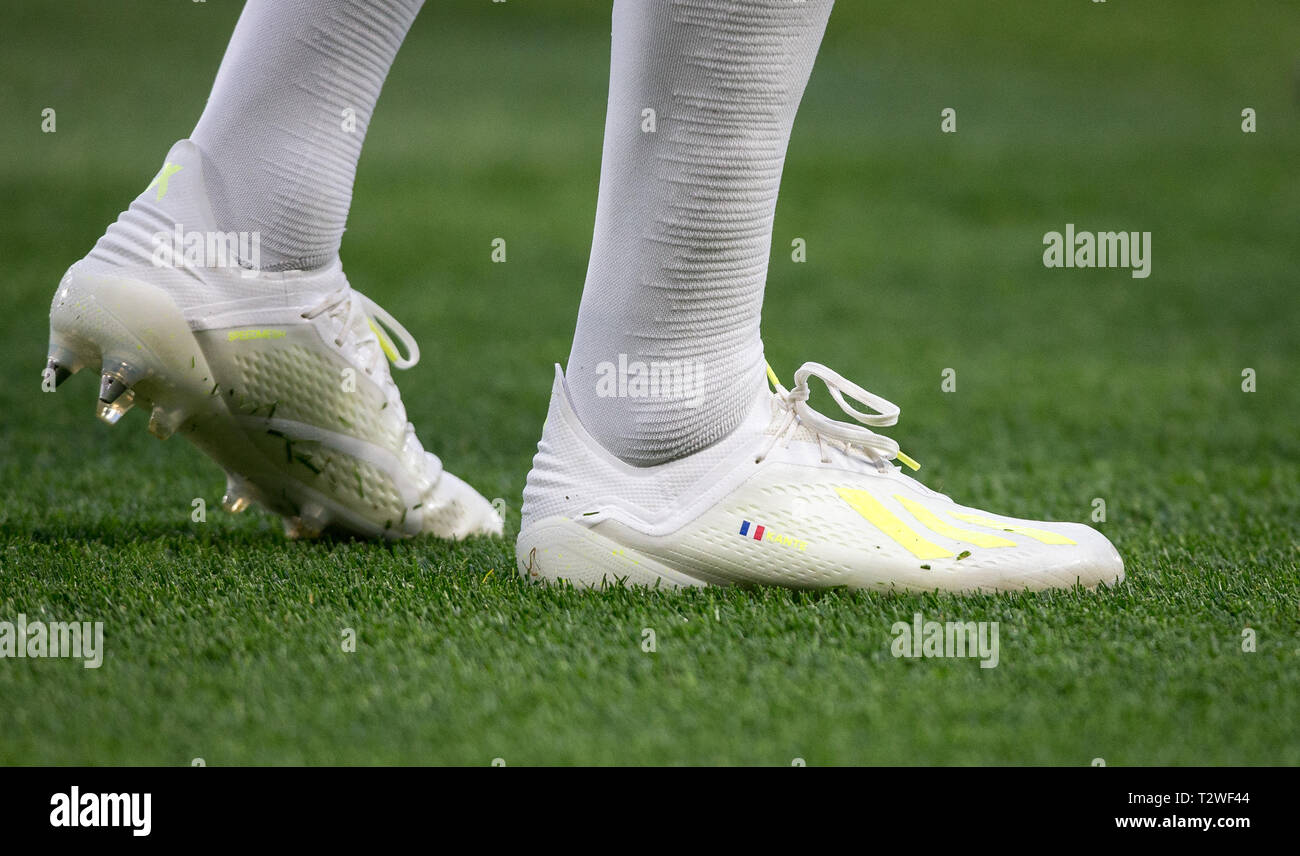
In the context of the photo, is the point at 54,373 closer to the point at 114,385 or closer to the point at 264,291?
the point at 114,385

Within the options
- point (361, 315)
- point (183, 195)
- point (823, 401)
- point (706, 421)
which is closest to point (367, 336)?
point (361, 315)

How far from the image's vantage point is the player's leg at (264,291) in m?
1.39

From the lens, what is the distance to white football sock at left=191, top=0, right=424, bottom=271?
1442 mm

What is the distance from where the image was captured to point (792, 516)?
1.30 meters

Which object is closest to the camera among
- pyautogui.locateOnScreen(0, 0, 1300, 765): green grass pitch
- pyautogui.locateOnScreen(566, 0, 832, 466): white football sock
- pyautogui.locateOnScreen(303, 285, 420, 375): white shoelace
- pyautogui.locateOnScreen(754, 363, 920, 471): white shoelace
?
pyautogui.locateOnScreen(0, 0, 1300, 765): green grass pitch

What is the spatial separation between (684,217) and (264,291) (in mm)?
501

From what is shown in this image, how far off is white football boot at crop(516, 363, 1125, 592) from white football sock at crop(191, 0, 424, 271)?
0.38 m

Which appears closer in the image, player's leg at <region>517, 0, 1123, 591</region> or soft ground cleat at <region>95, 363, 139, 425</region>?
player's leg at <region>517, 0, 1123, 591</region>

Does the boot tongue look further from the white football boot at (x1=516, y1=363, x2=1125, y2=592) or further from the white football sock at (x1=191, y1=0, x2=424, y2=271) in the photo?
the white football boot at (x1=516, y1=363, x2=1125, y2=592)

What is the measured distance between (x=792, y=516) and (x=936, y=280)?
3155 millimetres

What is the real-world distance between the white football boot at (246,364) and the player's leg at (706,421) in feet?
0.91

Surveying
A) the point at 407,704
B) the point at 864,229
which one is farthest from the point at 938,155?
the point at 407,704

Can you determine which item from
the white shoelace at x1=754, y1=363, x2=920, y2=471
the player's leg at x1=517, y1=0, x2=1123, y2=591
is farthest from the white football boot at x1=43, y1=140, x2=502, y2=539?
the white shoelace at x1=754, y1=363, x2=920, y2=471
